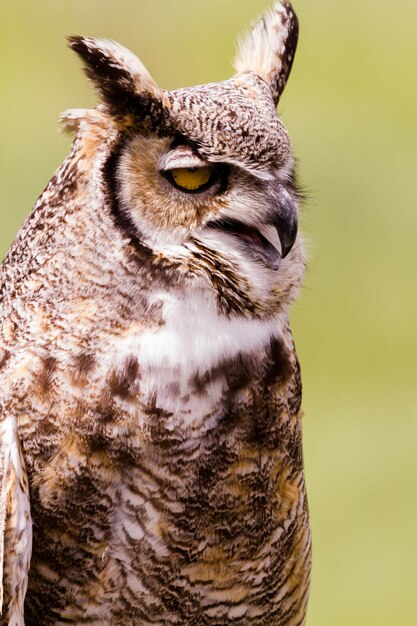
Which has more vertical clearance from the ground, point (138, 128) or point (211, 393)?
point (138, 128)

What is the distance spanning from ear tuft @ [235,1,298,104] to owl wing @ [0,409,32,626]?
0.65 m

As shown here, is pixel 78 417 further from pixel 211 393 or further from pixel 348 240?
pixel 348 240

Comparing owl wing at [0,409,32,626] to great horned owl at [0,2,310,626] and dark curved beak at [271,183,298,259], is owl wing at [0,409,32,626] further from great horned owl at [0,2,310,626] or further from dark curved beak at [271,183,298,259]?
dark curved beak at [271,183,298,259]

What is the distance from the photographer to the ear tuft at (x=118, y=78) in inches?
71.8

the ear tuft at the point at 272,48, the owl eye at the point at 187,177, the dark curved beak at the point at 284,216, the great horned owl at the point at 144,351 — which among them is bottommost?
the great horned owl at the point at 144,351

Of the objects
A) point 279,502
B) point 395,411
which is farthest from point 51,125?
point 279,502

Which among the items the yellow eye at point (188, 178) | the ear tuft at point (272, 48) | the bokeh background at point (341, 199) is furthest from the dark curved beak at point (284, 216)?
the bokeh background at point (341, 199)

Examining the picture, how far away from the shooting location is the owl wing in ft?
6.12

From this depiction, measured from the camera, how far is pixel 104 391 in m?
1.89

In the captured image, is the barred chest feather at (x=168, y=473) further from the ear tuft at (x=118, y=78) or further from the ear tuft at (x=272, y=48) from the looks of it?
the ear tuft at (x=272, y=48)

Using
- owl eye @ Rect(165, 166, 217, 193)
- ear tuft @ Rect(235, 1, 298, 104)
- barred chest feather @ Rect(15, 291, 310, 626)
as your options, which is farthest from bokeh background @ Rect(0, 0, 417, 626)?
owl eye @ Rect(165, 166, 217, 193)

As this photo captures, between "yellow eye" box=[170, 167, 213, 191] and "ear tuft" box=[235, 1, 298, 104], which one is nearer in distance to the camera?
"yellow eye" box=[170, 167, 213, 191]

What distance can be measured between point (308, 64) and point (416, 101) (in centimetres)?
67

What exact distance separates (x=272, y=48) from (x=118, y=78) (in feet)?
1.21
